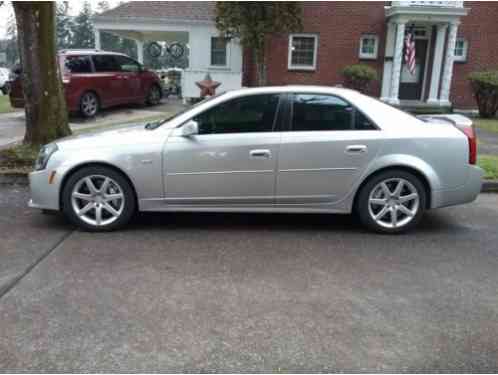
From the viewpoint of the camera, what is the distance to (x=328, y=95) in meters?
4.95

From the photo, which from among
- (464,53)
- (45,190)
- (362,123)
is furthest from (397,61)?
(45,190)

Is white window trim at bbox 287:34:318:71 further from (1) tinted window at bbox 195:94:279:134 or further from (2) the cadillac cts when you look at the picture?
(1) tinted window at bbox 195:94:279:134

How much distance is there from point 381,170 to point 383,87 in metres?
13.7

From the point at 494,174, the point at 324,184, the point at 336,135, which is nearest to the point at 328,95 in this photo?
the point at 336,135

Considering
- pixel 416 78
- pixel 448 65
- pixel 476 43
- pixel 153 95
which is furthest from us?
pixel 416 78

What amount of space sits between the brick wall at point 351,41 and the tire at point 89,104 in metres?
6.99

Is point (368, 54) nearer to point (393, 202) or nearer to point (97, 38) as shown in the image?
point (97, 38)

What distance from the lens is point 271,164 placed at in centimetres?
480

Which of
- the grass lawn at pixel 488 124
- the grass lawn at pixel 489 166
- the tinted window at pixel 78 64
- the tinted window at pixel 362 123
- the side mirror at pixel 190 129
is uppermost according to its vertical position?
the tinted window at pixel 78 64

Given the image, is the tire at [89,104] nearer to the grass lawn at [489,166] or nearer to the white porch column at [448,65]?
the grass lawn at [489,166]

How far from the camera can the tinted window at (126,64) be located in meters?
14.1

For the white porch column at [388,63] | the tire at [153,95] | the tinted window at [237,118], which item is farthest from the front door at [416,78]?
the tinted window at [237,118]

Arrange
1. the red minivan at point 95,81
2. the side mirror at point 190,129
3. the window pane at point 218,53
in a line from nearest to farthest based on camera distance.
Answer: the side mirror at point 190,129 → the red minivan at point 95,81 → the window pane at point 218,53

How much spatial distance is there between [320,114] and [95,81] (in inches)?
389
